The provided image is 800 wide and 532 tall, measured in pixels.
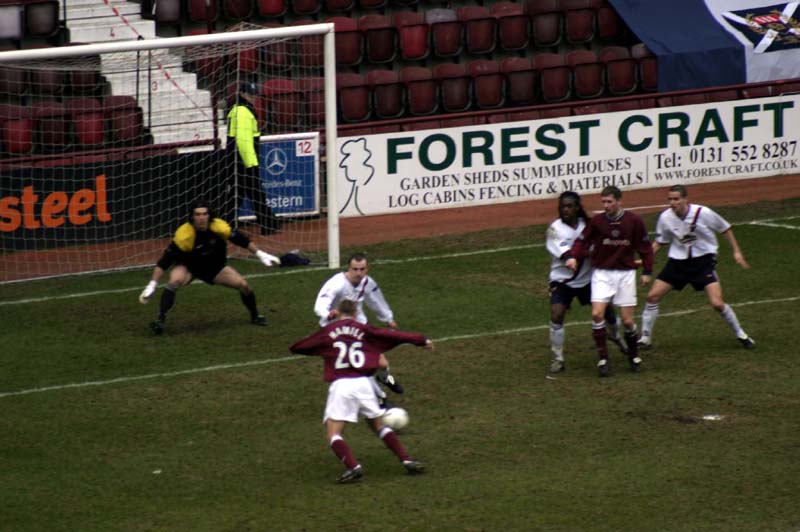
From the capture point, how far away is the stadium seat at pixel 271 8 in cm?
2530

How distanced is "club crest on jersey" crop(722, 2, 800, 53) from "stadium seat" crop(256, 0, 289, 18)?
30.2 feet

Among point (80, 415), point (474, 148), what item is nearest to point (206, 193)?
point (474, 148)

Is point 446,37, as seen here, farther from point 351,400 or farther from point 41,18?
point 351,400

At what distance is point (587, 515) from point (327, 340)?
2439 mm

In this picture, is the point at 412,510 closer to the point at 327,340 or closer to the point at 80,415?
the point at 327,340

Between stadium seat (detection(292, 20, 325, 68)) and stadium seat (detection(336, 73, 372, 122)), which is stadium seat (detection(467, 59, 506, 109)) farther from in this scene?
stadium seat (detection(292, 20, 325, 68))


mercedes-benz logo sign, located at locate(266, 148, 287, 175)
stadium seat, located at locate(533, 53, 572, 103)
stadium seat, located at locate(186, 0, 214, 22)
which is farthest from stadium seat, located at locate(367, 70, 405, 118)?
mercedes-benz logo sign, located at locate(266, 148, 287, 175)

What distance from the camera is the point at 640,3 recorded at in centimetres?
2731

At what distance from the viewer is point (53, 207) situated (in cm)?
1920

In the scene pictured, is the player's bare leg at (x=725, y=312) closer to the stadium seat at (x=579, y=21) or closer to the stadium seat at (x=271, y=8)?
the stadium seat at (x=271, y=8)

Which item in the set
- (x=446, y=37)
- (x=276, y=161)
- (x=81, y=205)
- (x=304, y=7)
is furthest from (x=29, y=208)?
(x=446, y=37)

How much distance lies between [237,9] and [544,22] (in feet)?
20.3

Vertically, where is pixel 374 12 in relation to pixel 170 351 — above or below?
above

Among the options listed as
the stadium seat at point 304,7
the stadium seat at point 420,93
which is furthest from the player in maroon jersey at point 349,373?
the stadium seat at point 304,7
